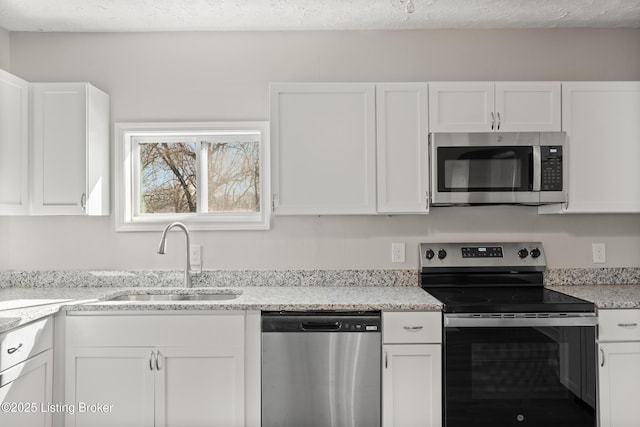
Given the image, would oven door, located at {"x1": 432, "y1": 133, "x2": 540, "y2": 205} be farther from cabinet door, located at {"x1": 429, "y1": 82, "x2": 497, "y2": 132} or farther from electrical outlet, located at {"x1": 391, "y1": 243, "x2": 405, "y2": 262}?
electrical outlet, located at {"x1": 391, "y1": 243, "x2": 405, "y2": 262}

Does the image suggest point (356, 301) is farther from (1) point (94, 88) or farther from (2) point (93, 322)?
(1) point (94, 88)

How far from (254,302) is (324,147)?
3.03 feet

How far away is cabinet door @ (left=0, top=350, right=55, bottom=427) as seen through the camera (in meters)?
2.06

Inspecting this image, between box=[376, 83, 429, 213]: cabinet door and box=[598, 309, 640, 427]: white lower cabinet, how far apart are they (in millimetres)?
1083

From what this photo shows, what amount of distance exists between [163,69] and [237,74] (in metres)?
0.46

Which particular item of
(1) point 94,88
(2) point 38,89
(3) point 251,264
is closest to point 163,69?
(1) point 94,88

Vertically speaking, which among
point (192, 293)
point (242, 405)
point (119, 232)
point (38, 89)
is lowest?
point (242, 405)

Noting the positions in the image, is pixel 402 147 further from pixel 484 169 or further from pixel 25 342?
pixel 25 342

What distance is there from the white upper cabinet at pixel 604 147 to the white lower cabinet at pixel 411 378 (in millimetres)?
1157

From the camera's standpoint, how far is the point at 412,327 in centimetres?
237

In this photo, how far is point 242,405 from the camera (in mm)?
2371

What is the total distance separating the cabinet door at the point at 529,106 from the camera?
268 centimetres

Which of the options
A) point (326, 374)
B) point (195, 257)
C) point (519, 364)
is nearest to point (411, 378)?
point (326, 374)

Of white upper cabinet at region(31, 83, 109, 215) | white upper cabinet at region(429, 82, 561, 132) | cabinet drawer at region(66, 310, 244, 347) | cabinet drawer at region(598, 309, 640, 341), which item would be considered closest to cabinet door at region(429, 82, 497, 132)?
white upper cabinet at region(429, 82, 561, 132)
